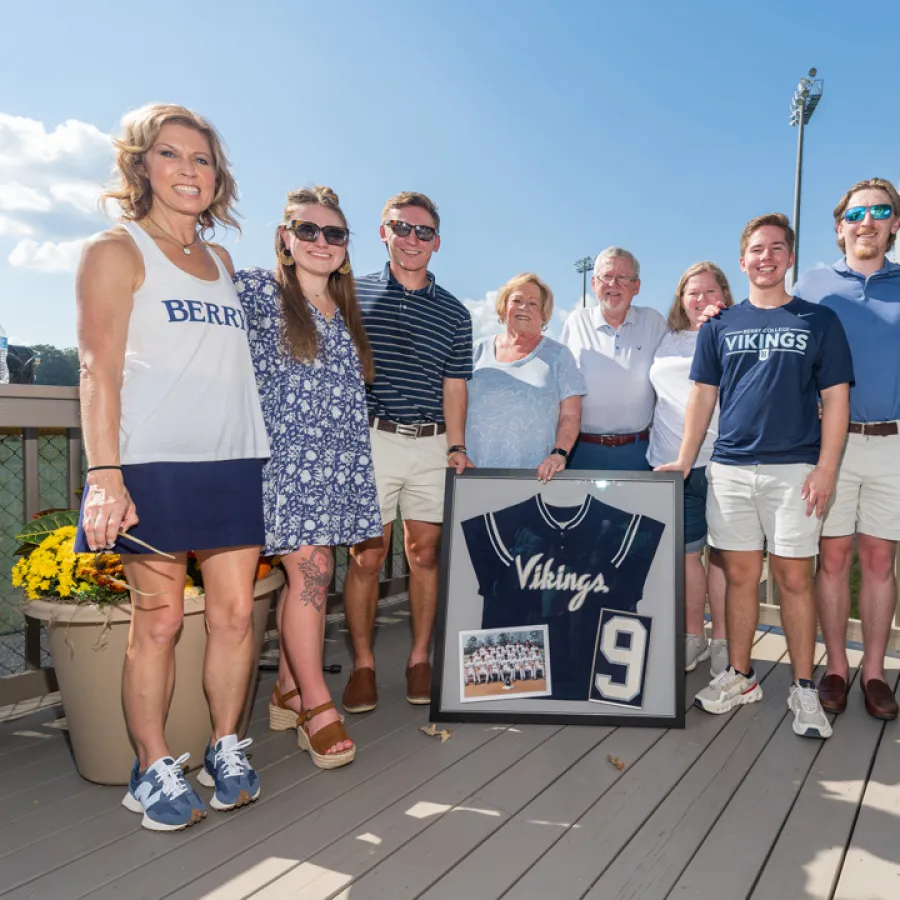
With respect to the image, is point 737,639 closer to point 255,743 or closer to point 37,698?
point 255,743

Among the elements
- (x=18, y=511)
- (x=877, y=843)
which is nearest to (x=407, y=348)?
(x=877, y=843)

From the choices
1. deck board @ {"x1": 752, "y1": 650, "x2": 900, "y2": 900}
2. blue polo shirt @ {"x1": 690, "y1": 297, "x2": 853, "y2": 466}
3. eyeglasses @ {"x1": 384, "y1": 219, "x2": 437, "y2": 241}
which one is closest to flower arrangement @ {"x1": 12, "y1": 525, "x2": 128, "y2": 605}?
eyeglasses @ {"x1": 384, "y1": 219, "x2": 437, "y2": 241}

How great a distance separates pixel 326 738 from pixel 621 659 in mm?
1024

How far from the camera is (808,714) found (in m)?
2.50

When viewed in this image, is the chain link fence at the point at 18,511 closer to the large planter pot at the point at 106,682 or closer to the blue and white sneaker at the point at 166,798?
the large planter pot at the point at 106,682

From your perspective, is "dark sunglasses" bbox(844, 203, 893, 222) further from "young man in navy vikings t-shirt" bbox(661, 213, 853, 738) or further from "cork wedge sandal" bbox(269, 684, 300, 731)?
"cork wedge sandal" bbox(269, 684, 300, 731)

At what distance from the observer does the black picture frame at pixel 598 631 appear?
2523mm

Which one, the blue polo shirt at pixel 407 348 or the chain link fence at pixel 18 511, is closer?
the blue polo shirt at pixel 407 348

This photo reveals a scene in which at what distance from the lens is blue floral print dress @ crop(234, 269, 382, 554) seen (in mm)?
2117

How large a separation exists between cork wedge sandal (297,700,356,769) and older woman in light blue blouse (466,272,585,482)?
3.48 feet

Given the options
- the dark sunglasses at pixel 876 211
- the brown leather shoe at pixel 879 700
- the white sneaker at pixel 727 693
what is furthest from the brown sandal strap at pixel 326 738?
the dark sunglasses at pixel 876 211

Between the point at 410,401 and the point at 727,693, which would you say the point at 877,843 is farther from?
the point at 410,401

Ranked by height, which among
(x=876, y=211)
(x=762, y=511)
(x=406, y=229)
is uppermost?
(x=876, y=211)

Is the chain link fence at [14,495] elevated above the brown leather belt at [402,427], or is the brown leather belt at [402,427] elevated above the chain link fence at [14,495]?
the brown leather belt at [402,427]
